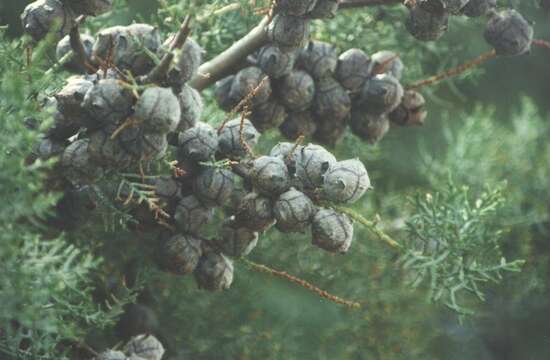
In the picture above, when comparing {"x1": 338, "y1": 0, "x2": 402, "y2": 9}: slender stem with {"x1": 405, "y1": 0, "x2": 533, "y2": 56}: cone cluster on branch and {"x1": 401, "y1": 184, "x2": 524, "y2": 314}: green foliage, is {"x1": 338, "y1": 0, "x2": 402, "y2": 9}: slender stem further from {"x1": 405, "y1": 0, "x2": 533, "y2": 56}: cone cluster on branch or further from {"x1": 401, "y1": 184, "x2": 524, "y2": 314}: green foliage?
{"x1": 401, "y1": 184, "x2": 524, "y2": 314}: green foliage

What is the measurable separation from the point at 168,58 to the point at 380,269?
118cm

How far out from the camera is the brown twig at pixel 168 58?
3.75ft

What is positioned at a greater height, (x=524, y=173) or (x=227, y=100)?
(x=227, y=100)

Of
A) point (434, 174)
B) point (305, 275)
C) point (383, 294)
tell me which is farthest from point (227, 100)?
point (434, 174)

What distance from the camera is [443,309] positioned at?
236cm

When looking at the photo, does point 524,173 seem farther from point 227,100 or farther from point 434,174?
point 227,100

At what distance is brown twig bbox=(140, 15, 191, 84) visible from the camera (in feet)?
3.75

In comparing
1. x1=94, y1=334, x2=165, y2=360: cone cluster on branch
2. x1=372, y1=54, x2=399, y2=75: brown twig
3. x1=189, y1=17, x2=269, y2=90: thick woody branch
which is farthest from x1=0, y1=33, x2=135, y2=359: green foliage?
x1=372, y1=54, x2=399, y2=75: brown twig

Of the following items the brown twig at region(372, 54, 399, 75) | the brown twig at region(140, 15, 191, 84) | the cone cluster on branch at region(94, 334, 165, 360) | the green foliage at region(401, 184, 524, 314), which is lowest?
the green foliage at region(401, 184, 524, 314)

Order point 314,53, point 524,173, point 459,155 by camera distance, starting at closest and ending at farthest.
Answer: point 314,53, point 459,155, point 524,173

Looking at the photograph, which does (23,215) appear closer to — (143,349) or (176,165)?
(176,165)

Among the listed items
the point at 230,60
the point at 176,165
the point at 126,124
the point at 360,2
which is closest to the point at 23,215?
the point at 126,124

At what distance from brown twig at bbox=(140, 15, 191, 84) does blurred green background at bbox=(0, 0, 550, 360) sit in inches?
16.0

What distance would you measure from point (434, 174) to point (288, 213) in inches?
50.0
